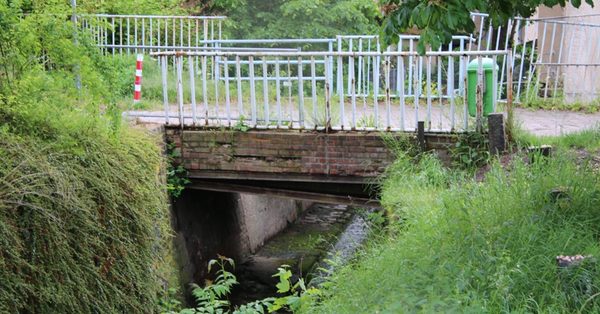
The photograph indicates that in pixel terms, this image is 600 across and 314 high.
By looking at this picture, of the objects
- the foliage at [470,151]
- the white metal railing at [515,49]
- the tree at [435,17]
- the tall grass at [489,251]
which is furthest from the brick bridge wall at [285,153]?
the tree at [435,17]

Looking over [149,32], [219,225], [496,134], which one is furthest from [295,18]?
[496,134]

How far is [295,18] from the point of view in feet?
61.5

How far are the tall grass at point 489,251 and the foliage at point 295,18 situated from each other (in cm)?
1107

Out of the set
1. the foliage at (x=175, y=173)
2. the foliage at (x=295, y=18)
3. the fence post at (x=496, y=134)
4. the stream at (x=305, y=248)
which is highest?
the foliage at (x=295, y=18)

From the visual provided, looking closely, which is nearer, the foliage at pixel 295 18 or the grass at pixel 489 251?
the grass at pixel 489 251

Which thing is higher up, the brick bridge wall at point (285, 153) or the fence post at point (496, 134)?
the fence post at point (496, 134)

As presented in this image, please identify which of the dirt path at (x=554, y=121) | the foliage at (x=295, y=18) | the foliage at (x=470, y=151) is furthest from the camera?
the foliage at (x=295, y=18)

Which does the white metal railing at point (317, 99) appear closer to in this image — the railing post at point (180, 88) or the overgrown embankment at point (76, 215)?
the railing post at point (180, 88)

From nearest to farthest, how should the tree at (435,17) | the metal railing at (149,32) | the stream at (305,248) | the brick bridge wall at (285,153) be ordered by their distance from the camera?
the tree at (435,17) → the brick bridge wall at (285,153) → the stream at (305,248) → the metal railing at (149,32)

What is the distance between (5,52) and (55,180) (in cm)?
153

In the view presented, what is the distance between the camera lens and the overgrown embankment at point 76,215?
6500 mm

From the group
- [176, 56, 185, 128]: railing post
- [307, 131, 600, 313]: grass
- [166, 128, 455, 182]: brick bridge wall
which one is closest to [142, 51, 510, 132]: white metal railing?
[176, 56, 185, 128]: railing post

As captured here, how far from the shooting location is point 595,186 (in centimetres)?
677

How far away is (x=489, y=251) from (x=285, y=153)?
504 centimetres
